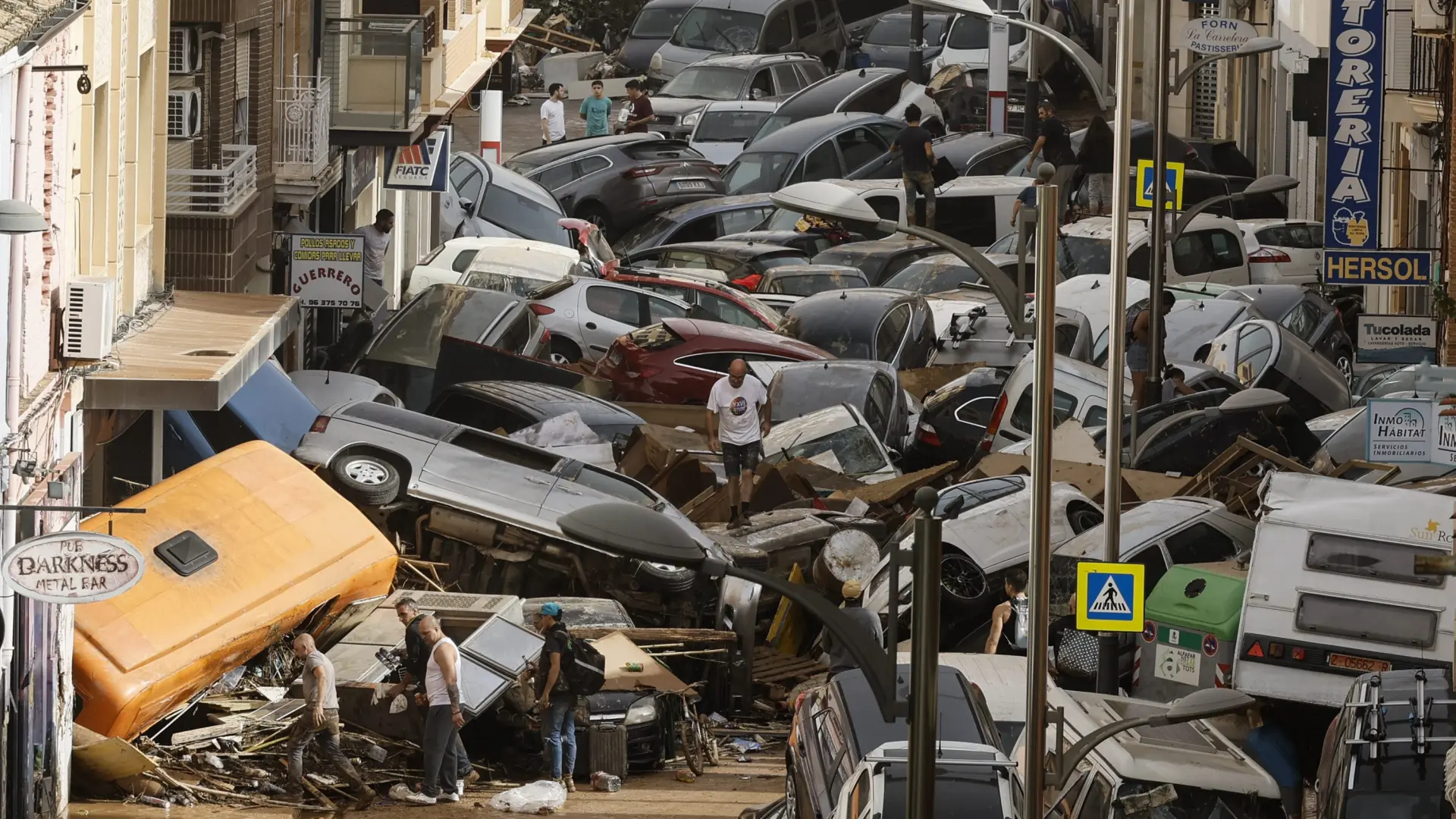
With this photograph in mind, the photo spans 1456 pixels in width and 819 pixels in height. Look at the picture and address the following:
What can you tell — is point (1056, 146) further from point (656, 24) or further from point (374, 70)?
point (656, 24)

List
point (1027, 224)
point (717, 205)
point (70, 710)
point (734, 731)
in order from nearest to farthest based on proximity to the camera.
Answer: point (1027, 224) → point (70, 710) → point (734, 731) → point (717, 205)

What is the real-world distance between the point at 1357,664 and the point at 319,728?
21.1 feet

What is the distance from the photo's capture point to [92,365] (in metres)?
15.5

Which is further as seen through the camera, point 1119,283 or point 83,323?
point 83,323

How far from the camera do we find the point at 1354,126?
2819 centimetres

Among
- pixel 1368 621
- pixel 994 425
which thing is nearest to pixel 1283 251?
pixel 994 425

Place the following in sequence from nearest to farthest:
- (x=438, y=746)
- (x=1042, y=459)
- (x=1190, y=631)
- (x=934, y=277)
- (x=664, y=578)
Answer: (x=1042, y=459), (x=438, y=746), (x=1190, y=631), (x=664, y=578), (x=934, y=277)

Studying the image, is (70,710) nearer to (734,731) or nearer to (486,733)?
(486,733)

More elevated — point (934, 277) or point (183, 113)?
point (183, 113)

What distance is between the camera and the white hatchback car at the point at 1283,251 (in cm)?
3431

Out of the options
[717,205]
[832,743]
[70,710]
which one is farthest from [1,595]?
[717,205]

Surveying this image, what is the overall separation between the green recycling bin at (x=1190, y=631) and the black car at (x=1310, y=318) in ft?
42.7

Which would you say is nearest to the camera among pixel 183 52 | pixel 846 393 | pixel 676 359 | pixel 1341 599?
pixel 1341 599

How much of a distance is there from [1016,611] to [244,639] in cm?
541
